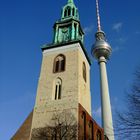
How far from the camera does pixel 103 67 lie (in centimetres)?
5119

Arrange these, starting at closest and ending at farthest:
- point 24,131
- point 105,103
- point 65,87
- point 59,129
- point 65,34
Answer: point 59,129
point 24,131
point 65,87
point 65,34
point 105,103

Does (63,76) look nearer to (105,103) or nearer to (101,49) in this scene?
(105,103)

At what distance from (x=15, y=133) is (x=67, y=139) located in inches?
273

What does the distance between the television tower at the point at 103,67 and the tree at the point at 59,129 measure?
38.2 feet

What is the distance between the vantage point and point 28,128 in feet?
93.9

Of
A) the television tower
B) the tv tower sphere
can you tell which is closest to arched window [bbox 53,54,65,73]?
the television tower

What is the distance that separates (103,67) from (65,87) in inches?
864

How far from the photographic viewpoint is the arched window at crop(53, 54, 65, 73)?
33.6 metres

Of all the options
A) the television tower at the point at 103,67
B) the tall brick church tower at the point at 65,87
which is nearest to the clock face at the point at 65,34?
the tall brick church tower at the point at 65,87

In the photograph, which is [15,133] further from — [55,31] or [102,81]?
[102,81]

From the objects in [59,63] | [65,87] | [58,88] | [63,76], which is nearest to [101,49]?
[59,63]

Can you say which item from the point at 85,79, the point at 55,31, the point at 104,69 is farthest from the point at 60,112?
the point at 104,69

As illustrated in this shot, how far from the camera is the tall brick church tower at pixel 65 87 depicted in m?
27.9

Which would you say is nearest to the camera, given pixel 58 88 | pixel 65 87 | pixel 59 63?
pixel 65 87
